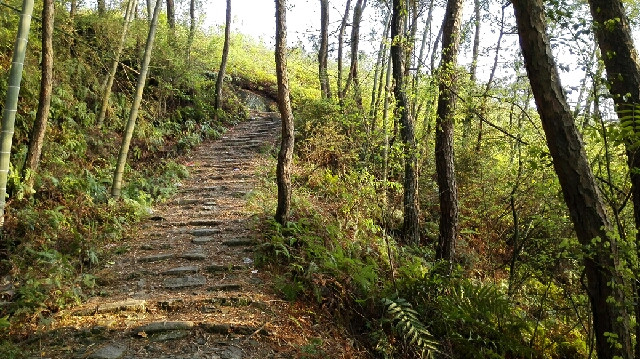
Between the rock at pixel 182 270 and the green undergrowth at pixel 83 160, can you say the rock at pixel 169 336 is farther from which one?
the rock at pixel 182 270

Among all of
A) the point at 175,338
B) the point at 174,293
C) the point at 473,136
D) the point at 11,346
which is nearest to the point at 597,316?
the point at 175,338

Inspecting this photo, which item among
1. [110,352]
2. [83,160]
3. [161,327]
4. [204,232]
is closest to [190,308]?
[161,327]

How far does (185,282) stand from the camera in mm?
5355

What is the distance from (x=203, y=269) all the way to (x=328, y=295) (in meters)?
1.79

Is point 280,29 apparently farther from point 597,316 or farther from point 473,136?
point 473,136

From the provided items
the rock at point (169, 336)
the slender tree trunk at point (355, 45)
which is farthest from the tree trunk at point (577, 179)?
the slender tree trunk at point (355, 45)

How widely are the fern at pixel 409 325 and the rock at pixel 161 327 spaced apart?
2192 millimetres

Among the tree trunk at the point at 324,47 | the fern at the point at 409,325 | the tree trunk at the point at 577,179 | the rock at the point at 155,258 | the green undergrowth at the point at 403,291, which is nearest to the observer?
the tree trunk at the point at 577,179

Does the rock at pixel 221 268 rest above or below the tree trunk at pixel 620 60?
below

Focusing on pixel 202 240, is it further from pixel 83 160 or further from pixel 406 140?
pixel 406 140

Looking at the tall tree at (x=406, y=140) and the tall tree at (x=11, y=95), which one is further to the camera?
the tall tree at (x=406, y=140)

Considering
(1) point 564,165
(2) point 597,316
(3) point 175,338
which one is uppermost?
(1) point 564,165

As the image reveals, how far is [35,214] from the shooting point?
5855 millimetres

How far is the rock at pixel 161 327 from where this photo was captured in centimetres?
412
